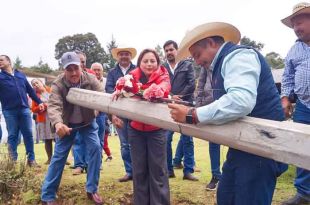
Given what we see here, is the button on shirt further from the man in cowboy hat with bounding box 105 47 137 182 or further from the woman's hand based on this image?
the man in cowboy hat with bounding box 105 47 137 182

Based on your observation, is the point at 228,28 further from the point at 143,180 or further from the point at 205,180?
the point at 205,180

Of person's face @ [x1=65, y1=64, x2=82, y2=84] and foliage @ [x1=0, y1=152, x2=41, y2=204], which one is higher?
person's face @ [x1=65, y1=64, x2=82, y2=84]

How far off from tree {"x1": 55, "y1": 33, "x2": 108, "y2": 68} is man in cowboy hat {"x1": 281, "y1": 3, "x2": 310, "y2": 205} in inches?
2290

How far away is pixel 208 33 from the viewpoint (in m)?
2.93

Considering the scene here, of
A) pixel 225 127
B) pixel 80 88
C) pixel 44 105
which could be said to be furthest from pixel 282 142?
pixel 44 105

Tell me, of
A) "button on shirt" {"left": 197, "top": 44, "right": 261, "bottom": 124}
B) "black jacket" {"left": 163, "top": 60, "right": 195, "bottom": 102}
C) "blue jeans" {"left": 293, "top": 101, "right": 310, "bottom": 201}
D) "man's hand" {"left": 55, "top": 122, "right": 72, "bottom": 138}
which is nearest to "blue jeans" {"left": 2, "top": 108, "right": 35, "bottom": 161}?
"man's hand" {"left": 55, "top": 122, "right": 72, "bottom": 138}

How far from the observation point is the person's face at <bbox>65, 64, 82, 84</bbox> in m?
4.97

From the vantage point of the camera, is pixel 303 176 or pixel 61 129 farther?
pixel 61 129

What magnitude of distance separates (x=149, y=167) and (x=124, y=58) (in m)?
2.30

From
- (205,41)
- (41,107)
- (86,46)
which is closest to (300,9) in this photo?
(205,41)

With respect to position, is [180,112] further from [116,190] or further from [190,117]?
[116,190]

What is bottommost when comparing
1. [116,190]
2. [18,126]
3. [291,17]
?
[116,190]

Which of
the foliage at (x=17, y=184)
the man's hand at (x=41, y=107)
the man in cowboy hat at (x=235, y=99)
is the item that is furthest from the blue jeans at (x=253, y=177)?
the man's hand at (x=41, y=107)

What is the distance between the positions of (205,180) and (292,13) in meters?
2.78
